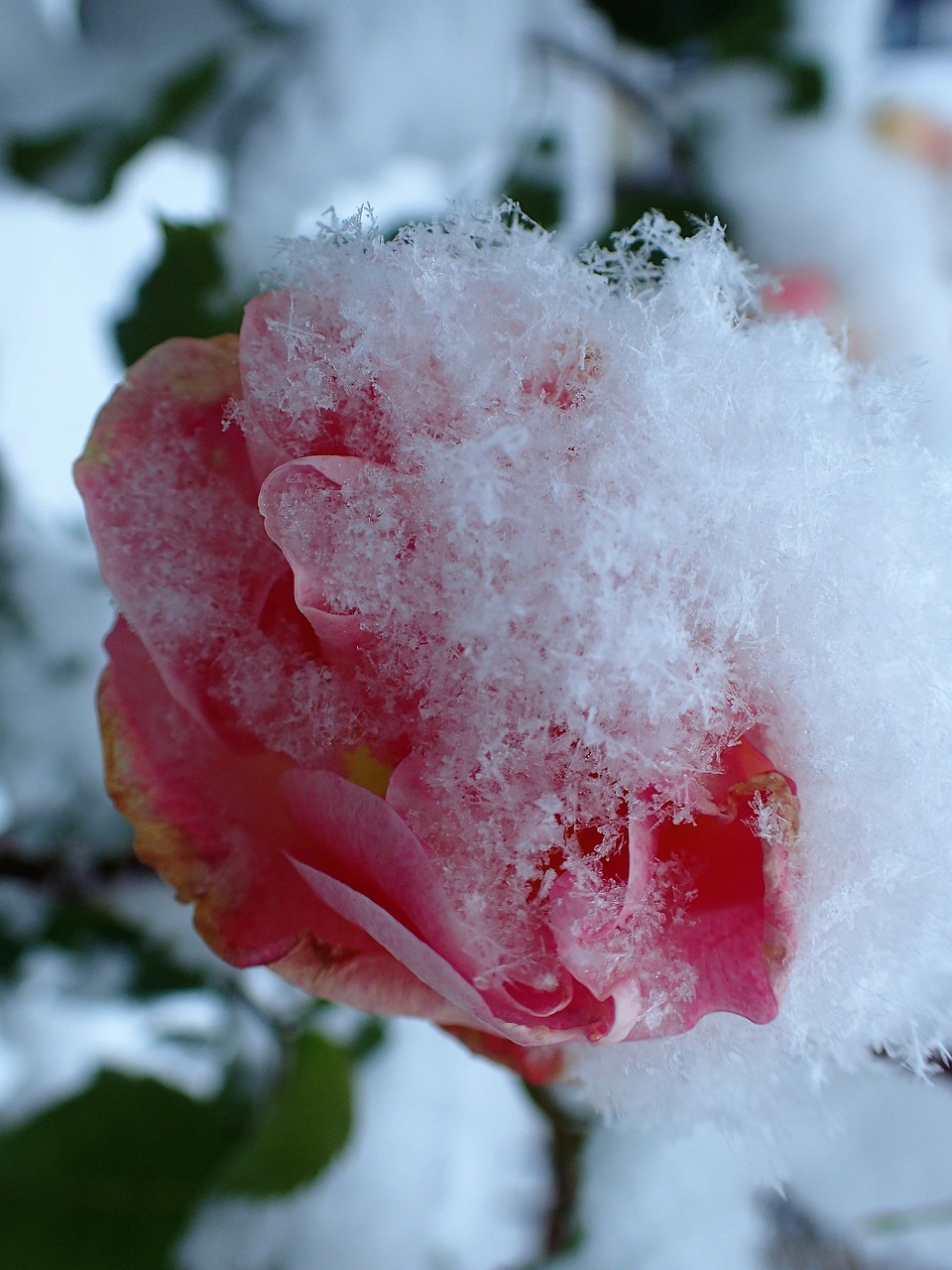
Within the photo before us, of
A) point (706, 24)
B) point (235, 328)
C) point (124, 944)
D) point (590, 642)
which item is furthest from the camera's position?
point (706, 24)

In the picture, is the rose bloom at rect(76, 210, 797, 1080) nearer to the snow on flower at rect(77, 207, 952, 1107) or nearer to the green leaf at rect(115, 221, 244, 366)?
the snow on flower at rect(77, 207, 952, 1107)

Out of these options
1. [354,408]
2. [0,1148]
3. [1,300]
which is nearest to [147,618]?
[354,408]

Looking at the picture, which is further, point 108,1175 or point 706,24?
point 706,24

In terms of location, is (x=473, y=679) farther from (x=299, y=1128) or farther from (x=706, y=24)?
(x=706, y=24)

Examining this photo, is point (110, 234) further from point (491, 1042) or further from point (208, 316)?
point (491, 1042)

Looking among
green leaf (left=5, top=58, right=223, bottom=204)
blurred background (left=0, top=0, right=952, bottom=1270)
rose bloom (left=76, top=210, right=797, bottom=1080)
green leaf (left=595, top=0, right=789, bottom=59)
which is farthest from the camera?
green leaf (left=595, top=0, right=789, bottom=59)

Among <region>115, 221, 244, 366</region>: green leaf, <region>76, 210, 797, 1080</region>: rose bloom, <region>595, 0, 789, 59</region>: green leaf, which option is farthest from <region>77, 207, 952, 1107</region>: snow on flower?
<region>595, 0, 789, 59</region>: green leaf

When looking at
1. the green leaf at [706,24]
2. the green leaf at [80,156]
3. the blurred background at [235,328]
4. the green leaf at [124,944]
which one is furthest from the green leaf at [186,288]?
the green leaf at [706,24]

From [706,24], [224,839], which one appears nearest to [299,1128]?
[224,839]
